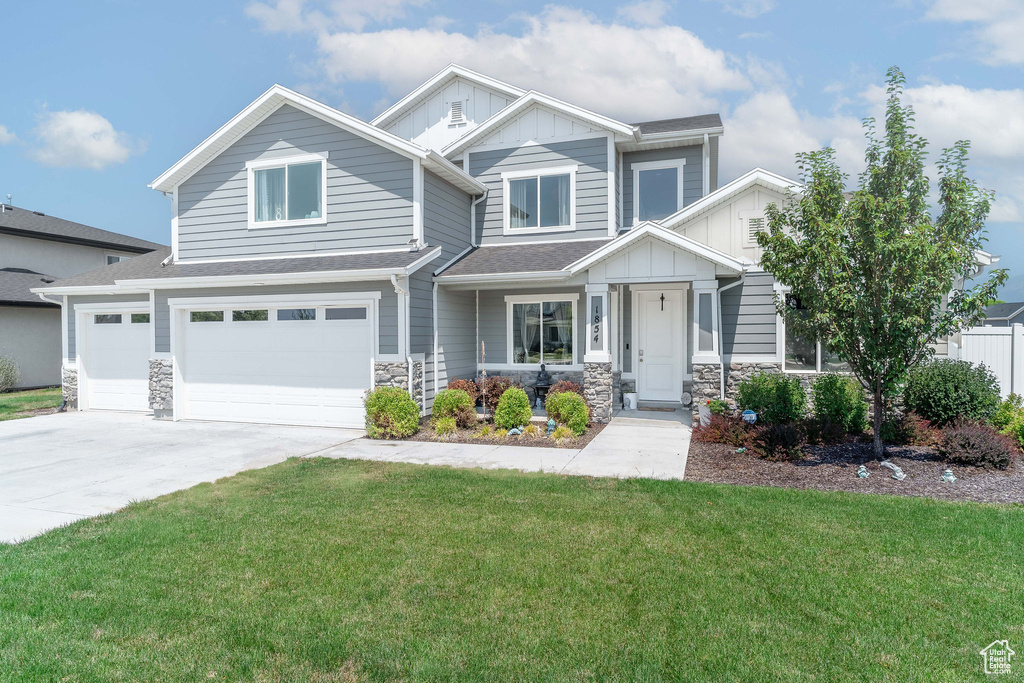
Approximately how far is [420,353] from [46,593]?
24.9 feet

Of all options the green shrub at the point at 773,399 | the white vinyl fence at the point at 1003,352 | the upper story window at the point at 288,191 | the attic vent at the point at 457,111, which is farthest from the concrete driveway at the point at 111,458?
the white vinyl fence at the point at 1003,352

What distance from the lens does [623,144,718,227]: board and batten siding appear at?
13539mm

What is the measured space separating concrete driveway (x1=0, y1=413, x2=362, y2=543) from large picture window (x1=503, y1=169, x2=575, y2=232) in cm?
640

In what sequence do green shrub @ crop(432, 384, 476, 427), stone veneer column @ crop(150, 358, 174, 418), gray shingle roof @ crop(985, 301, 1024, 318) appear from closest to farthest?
1. green shrub @ crop(432, 384, 476, 427)
2. stone veneer column @ crop(150, 358, 174, 418)
3. gray shingle roof @ crop(985, 301, 1024, 318)

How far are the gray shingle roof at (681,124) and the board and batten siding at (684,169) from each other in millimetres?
482

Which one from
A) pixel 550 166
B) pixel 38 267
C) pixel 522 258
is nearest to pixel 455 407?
pixel 522 258

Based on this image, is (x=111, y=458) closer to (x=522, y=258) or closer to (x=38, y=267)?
(x=522, y=258)

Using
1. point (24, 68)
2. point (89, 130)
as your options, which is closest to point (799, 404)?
point (24, 68)

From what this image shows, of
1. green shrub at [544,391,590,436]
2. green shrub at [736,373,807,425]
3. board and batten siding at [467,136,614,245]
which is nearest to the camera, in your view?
green shrub at [736,373,807,425]

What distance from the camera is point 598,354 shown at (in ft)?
37.5

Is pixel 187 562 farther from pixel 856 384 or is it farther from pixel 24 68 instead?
pixel 24 68

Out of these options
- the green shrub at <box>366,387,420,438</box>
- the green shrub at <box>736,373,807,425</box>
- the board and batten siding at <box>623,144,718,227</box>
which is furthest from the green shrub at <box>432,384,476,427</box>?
the board and batten siding at <box>623,144,718,227</box>

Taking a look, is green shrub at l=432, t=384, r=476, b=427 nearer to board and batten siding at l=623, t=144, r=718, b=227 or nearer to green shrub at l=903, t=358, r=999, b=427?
board and batten siding at l=623, t=144, r=718, b=227

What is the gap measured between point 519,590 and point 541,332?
9552mm
